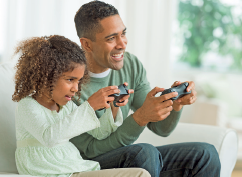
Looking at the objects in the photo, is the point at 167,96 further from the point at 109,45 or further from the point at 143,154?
the point at 109,45

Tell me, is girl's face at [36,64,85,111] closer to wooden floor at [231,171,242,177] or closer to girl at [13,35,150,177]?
girl at [13,35,150,177]

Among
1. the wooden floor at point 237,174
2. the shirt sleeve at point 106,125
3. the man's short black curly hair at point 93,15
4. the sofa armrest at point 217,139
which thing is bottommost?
the wooden floor at point 237,174

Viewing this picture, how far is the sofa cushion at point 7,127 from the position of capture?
123cm

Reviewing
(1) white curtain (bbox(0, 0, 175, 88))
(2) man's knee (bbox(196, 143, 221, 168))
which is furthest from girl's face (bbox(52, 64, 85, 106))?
(1) white curtain (bbox(0, 0, 175, 88))

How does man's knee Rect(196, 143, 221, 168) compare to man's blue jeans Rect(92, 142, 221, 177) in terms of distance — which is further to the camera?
man's knee Rect(196, 143, 221, 168)

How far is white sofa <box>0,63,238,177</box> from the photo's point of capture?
49.0 inches

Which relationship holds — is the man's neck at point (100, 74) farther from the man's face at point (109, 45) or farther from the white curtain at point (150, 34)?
the white curtain at point (150, 34)

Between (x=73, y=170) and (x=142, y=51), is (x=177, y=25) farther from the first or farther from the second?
(x=73, y=170)

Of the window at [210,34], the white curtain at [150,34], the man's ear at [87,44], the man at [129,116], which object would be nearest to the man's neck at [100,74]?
the man at [129,116]

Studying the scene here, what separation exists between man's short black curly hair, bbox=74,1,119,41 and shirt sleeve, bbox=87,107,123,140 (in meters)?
0.37

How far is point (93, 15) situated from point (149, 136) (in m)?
0.70

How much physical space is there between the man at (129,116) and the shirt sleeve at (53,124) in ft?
0.73

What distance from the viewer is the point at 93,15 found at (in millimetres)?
1400

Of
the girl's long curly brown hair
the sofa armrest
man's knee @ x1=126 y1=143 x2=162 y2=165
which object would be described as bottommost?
the sofa armrest
